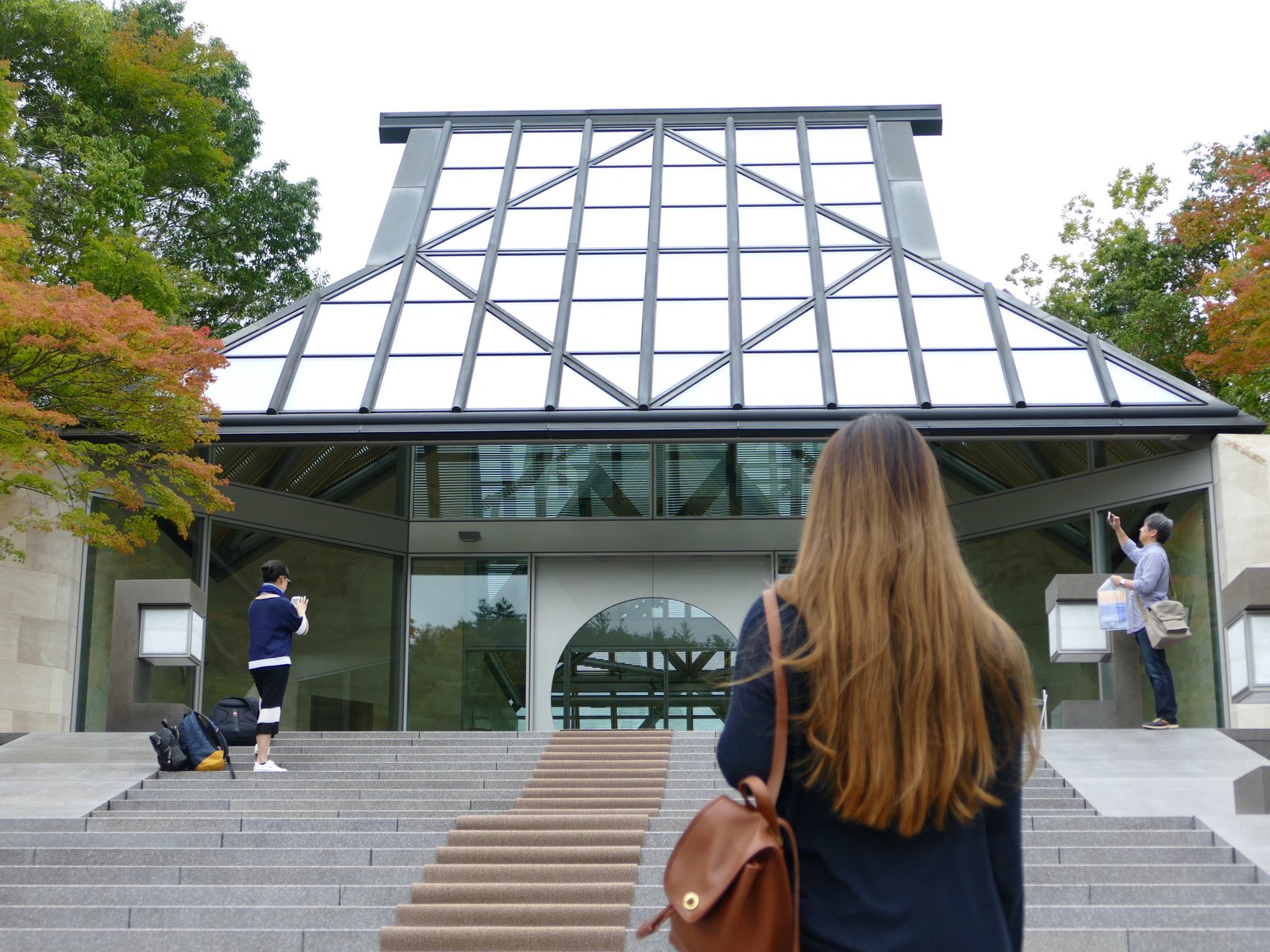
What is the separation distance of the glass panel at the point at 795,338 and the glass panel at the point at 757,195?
14.1 feet

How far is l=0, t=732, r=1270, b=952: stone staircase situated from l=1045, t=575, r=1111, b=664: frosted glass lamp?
2755mm

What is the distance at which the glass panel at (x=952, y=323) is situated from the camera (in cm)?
1762

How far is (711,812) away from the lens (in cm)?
249

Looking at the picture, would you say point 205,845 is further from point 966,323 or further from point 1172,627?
point 966,323

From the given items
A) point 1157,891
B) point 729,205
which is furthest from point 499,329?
point 1157,891

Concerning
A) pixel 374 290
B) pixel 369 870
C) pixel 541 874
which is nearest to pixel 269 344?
pixel 374 290

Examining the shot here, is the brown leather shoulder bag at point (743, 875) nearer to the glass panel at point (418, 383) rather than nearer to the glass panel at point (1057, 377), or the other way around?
the glass panel at point (418, 383)

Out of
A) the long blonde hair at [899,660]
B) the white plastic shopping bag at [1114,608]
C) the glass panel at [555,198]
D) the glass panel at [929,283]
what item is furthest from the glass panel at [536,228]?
the long blonde hair at [899,660]

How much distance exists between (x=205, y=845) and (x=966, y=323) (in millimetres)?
12414

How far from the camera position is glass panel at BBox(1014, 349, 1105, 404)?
16328mm

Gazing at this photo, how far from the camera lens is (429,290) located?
19.8m

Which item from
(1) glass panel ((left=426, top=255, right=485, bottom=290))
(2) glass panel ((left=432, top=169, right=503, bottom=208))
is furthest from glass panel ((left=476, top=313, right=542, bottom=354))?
(2) glass panel ((left=432, top=169, right=503, bottom=208))

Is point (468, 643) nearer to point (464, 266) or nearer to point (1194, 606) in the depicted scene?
point (464, 266)

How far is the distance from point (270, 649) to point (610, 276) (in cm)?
1010
